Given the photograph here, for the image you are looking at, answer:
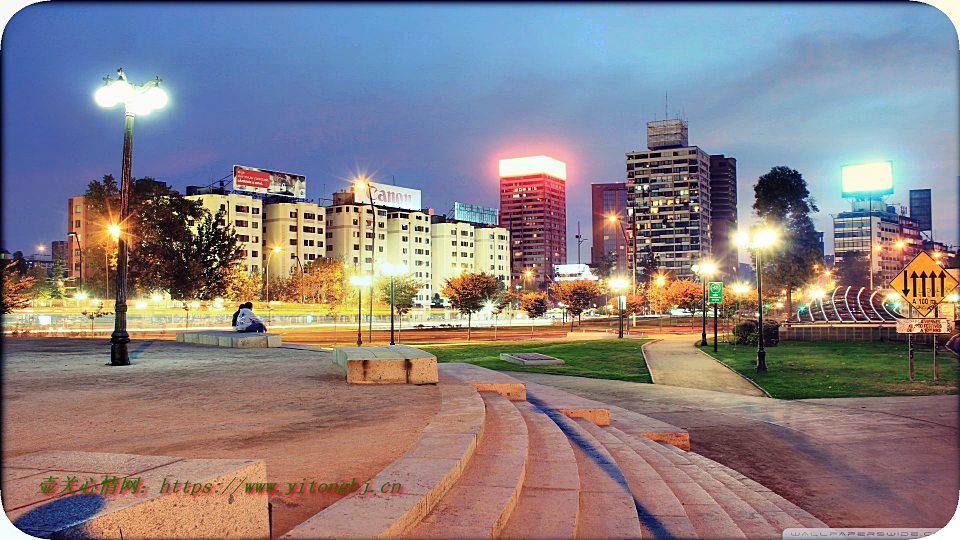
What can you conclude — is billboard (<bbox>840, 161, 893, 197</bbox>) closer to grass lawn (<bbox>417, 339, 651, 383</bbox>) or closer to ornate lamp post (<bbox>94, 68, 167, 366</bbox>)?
grass lawn (<bbox>417, 339, 651, 383</bbox>)

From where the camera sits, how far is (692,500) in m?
6.69

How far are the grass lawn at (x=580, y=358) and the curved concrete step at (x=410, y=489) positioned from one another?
14971mm

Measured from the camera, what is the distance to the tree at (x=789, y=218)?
185 ft

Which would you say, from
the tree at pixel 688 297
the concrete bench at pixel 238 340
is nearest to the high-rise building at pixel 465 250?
the tree at pixel 688 297

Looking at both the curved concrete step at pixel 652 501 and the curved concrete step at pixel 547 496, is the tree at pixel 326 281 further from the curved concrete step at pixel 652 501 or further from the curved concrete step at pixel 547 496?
the curved concrete step at pixel 547 496

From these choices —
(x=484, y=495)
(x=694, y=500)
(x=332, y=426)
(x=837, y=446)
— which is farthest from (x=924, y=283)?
(x=484, y=495)

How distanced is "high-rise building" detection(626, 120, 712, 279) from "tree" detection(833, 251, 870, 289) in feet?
124

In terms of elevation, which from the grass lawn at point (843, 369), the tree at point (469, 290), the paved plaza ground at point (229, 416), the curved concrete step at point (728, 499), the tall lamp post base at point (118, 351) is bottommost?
the grass lawn at point (843, 369)

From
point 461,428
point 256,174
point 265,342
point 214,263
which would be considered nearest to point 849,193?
point 214,263

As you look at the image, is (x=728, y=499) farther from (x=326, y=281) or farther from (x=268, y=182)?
(x=268, y=182)

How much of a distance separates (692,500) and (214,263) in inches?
1908

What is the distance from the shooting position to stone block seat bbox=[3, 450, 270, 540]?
2949 millimetres

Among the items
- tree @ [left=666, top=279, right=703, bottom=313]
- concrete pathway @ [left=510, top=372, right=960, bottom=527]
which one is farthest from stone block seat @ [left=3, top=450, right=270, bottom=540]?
tree @ [left=666, top=279, right=703, bottom=313]

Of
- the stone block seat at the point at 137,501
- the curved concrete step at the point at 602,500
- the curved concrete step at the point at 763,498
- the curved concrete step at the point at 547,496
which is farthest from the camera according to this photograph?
the curved concrete step at the point at 763,498
